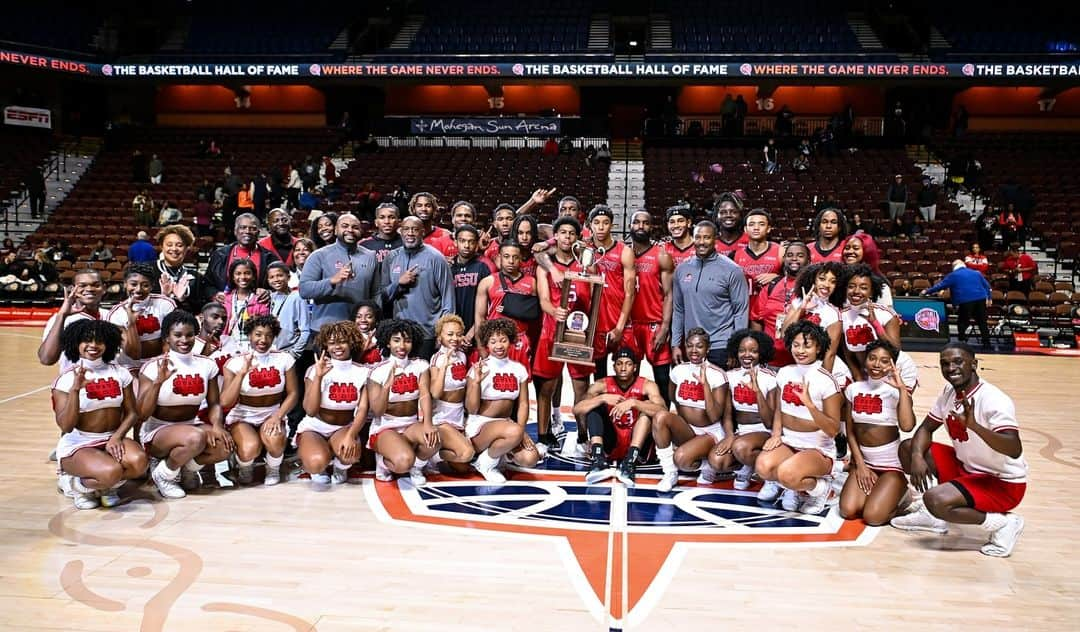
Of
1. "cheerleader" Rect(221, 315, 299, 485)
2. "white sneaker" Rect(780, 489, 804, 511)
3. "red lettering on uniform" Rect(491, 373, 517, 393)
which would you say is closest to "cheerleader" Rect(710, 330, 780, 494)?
"white sneaker" Rect(780, 489, 804, 511)

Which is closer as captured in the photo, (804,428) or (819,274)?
(804,428)

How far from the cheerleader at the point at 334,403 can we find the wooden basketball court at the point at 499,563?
0.73 ft

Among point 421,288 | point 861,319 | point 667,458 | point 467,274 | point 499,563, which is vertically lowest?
point 499,563

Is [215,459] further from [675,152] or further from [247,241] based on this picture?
[675,152]

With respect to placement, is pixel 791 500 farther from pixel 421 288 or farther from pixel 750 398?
pixel 421 288

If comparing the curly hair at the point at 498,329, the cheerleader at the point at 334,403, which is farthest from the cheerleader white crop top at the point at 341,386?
the curly hair at the point at 498,329

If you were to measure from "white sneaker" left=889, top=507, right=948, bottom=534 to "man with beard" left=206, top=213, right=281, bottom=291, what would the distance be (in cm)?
410

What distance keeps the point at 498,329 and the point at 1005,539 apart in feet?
9.38

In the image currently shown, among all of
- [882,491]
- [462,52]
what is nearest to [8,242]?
[462,52]

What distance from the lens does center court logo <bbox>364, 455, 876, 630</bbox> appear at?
3619 millimetres

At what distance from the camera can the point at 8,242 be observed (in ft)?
49.1

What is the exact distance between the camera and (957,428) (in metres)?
4.04

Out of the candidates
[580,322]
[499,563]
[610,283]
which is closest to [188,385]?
[499,563]

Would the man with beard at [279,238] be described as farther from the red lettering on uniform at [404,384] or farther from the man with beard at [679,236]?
the man with beard at [679,236]
